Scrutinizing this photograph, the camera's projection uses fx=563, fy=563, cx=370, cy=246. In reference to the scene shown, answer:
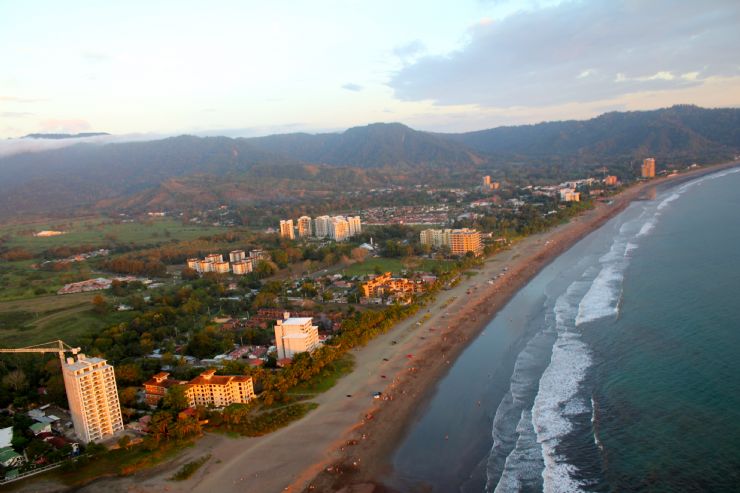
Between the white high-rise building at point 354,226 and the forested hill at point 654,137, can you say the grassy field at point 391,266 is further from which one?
the forested hill at point 654,137

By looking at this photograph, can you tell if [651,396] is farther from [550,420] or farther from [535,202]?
[535,202]

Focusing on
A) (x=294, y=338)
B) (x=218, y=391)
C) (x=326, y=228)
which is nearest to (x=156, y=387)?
(x=218, y=391)

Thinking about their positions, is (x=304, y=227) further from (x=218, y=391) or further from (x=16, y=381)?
(x=218, y=391)

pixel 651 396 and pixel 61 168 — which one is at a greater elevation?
pixel 61 168

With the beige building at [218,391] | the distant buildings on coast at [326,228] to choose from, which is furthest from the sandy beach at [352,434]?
the distant buildings on coast at [326,228]

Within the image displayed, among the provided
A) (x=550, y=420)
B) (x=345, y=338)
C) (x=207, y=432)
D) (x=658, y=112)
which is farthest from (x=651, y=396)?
(x=658, y=112)

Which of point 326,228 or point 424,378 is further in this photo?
point 326,228
